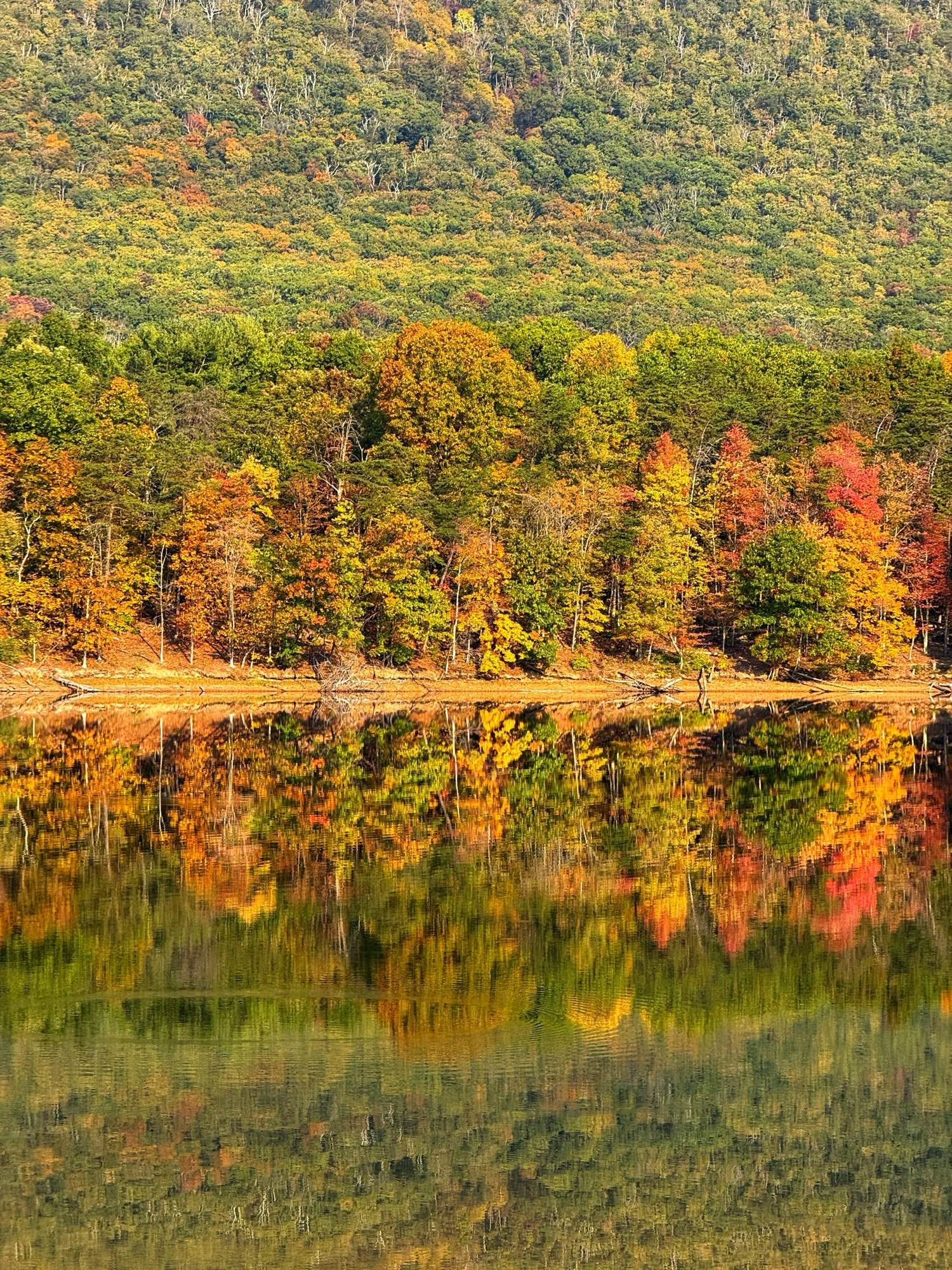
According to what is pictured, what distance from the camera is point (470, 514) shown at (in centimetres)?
8719

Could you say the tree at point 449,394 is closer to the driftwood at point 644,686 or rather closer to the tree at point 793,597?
the driftwood at point 644,686

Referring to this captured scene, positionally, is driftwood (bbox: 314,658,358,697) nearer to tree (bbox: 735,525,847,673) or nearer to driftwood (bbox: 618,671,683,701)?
driftwood (bbox: 618,671,683,701)

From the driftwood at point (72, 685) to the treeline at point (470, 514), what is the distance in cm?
199

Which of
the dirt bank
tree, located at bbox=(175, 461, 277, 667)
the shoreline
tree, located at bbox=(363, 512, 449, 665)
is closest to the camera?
the shoreline

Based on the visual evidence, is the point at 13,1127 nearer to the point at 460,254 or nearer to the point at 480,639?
the point at 480,639

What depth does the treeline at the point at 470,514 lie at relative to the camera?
84750 mm

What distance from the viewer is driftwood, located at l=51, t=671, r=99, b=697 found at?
8125 centimetres

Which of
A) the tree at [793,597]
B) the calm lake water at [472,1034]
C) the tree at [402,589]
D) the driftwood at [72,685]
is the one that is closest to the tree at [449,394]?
the tree at [402,589]

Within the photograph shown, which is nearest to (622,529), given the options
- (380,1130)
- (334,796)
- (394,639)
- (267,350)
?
(394,639)

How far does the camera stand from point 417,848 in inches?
1567

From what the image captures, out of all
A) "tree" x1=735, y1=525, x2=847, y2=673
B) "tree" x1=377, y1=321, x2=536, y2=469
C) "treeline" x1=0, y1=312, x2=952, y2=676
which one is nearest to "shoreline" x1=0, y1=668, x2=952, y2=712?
"treeline" x1=0, y1=312, x2=952, y2=676

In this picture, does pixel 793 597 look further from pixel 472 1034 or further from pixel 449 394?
pixel 472 1034

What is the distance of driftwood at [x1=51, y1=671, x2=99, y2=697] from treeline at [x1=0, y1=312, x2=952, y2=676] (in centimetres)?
199

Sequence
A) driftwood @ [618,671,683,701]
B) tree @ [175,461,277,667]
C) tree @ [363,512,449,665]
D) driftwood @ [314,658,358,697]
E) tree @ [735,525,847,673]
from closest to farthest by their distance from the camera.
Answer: driftwood @ [314,658,358,697]
tree @ [363,512,449,665]
tree @ [175,461,277,667]
tree @ [735,525,847,673]
driftwood @ [618,671,683,701]
